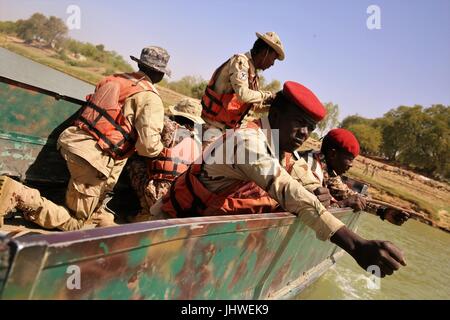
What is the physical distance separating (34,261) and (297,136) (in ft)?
5.64

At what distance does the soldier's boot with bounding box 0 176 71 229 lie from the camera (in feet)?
9.29

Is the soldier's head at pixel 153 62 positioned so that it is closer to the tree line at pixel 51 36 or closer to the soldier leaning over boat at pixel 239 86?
the soldier leaning over boat at pixel 239 86

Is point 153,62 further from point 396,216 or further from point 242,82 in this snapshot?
point 396,216

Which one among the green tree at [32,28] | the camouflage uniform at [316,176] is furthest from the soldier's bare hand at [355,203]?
the green tree at [32,28]

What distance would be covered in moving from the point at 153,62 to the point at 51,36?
51668 millimetres

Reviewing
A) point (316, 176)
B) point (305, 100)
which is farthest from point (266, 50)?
point (305, 100)

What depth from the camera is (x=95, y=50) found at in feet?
157

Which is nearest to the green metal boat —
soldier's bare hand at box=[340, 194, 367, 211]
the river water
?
soldier's bare hand at box=[340, 194, 367, 211]

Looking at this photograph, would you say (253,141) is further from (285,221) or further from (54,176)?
(54,176)

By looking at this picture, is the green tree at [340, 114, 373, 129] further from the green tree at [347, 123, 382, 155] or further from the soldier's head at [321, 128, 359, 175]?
the soldier's head at [321, 128, 359, 175]

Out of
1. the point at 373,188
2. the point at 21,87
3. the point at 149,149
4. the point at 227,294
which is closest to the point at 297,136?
the point at 227,294

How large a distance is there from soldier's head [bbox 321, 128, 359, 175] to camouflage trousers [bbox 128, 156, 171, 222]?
6.76ft

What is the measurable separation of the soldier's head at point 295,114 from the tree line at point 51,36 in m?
45.9

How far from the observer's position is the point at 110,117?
3.12 meters
